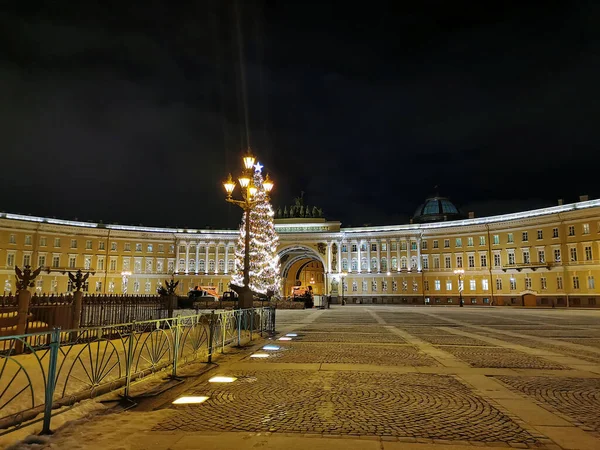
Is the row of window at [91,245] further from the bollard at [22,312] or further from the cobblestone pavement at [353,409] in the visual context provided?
the cobblestone pavement at [353,409]

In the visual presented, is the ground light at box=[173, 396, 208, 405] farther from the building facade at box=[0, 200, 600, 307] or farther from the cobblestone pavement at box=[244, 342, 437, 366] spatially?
the building facade at box=[0, 200, 600, 307]

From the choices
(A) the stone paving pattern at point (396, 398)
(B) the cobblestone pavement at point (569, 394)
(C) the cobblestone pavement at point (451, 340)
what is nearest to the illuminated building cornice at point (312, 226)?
(C) the cobblestone pavement at point (451, 340)

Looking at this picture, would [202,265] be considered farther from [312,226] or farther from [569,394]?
[569,394]

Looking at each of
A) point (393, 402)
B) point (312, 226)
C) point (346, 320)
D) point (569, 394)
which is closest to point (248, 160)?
point (393, 402)

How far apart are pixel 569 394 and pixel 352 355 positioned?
5.96 meters

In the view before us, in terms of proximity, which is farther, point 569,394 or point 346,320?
point 346,320

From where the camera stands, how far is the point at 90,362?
29.2 ft

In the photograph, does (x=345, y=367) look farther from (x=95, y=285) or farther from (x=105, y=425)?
(x=95, y=285)

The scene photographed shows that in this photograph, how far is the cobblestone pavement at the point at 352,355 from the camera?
38.5 feet

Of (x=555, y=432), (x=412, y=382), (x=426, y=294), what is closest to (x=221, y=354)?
(x=412, y=382)

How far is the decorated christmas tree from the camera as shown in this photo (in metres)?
46.5

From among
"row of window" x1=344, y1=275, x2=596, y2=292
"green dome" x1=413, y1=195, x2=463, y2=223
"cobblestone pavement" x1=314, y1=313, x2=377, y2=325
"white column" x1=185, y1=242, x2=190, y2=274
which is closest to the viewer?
"cobblestone pavement" x1=314, y1=313, x2=377, y2=325

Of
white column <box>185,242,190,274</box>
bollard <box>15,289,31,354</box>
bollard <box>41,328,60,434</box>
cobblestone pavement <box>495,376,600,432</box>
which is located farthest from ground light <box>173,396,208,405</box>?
white column <box>185,242,190,274</box>

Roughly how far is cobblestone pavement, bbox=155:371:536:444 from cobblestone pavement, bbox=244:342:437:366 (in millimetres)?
2206
